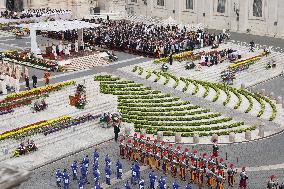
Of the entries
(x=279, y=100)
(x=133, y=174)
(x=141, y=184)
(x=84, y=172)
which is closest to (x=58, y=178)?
(x=84, y=172)

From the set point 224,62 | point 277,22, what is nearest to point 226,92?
point 224,62

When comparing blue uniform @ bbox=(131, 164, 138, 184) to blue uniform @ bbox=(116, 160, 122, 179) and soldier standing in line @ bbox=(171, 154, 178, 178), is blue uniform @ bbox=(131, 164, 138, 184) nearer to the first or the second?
blue uniform @ bbox=(116, 160, 122, 179)

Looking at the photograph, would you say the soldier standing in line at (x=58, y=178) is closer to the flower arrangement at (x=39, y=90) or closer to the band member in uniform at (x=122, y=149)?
the band member in uniform at (x=122, y=149)

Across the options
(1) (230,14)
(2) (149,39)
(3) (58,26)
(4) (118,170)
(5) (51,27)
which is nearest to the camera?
(4) (118,170)

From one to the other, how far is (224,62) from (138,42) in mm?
11237

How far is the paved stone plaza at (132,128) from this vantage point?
30.7 m

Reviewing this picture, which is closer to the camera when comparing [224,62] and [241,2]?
[224,62]

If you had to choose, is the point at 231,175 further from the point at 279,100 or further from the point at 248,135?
the point at 279,100

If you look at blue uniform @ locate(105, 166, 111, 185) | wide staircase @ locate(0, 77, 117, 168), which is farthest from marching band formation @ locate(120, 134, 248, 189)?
wide staircase @ locate(0, 77, 117, 168)

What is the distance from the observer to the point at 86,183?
28953mm

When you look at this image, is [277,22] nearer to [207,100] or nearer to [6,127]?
[207,100]

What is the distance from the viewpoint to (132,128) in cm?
3806

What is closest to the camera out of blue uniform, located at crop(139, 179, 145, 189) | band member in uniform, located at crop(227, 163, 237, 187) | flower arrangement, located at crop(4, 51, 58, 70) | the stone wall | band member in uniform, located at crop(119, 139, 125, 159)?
blue uniform, located at crop(139, 179, 145, 189)

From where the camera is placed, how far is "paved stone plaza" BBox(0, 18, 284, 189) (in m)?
30.7
